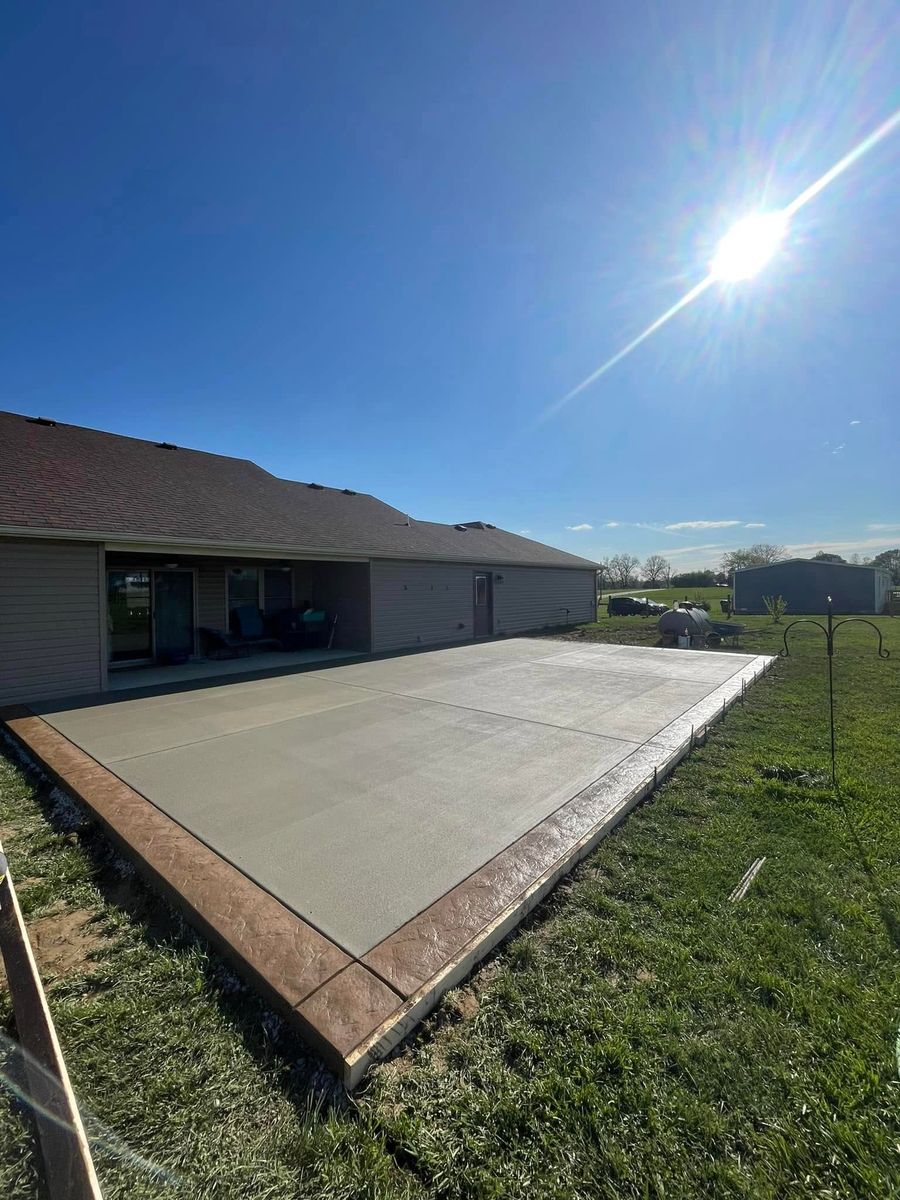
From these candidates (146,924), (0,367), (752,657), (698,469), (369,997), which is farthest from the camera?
(698,469)

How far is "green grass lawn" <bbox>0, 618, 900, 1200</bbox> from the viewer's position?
4.63ft

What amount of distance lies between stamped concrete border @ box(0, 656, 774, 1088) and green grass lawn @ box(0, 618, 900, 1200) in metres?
0.09

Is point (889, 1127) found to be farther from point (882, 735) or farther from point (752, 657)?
point (752, 657)

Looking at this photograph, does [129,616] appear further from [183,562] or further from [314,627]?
[314,627]

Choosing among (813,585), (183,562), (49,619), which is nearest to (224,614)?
(183,562)

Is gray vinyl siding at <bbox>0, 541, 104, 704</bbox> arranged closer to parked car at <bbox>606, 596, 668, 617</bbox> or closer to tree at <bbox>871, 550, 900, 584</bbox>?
parked car at <bbox>606, 596, 668, 617</bbox>

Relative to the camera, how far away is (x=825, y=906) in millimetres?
2535

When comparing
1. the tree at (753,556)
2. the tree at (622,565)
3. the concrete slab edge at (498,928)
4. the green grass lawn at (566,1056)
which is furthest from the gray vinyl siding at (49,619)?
the tree at (622,565)

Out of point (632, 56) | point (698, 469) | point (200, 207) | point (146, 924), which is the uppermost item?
point (632, 56)

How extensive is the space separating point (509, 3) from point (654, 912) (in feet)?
31.8

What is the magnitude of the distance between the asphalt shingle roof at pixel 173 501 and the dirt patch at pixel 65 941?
5874mm

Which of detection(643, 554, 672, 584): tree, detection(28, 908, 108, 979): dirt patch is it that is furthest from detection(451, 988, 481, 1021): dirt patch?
detection(643, 554, 672, 584): tree

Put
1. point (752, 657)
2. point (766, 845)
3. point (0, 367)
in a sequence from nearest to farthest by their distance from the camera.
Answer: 1. point (766, 845)
2. point (0, 367)
3. point (752, 657)

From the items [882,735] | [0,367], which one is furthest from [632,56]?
[0,367]
